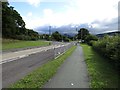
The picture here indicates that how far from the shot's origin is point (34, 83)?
10125mm

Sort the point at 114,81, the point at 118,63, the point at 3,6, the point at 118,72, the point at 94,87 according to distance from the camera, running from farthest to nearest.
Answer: the point at 3,6 → the point at 118,72 → the point at 118,63 → the point at 114,81 → the point at 94,87

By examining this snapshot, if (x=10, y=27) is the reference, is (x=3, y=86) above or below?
below

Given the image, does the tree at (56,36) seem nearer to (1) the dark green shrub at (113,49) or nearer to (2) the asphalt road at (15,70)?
(2) the asphalt road at (15,70)

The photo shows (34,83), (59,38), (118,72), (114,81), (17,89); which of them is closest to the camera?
(17,89)

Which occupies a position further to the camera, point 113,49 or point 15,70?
point 15,70

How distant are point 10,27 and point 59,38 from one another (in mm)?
100589

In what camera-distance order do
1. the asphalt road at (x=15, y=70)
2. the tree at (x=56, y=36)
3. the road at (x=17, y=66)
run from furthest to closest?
the tree at (x=56, y=36), the road at (x=17, y=66), the asphalt road at (x=15, y=70)

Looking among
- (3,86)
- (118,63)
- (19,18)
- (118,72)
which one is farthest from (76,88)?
(19,18)

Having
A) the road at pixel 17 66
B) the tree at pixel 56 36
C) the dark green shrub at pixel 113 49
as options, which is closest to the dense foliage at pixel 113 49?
the dark green shrub at pixel 113 49

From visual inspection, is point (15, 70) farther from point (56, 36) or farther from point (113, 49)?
point (56, 36)

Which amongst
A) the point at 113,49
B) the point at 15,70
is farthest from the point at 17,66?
the point at 113,49

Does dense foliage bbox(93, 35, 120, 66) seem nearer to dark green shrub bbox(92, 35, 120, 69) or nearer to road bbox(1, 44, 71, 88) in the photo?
dark green shrub bbox(92, 35, 120, 69)

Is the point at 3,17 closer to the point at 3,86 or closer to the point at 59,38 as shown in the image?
the point at 3,86

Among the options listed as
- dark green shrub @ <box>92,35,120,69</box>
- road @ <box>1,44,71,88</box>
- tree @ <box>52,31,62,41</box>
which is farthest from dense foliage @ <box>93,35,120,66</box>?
tree @ <box>52,31,62,41</box>
